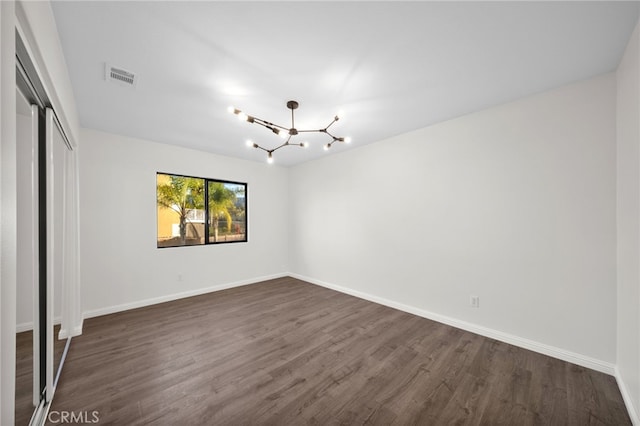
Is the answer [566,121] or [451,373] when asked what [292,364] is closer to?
[451,373]

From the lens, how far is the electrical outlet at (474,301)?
2848mm

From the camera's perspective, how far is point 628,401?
5.71 feet

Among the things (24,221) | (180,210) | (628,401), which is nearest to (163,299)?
(180,210)

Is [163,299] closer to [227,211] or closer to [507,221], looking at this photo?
[227,211]

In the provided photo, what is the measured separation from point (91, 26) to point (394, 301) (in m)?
4.20

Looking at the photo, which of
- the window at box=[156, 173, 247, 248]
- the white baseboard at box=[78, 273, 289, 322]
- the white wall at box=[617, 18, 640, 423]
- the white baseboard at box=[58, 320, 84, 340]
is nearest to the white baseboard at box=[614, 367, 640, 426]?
the white wall at box=[617, 18, 640, 423]

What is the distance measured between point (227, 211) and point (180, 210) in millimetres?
828

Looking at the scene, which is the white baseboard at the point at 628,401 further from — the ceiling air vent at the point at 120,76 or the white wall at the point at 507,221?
the ceiling air vent at the point at 120,76

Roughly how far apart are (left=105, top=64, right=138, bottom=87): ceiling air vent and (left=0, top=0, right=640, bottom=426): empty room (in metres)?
0.02

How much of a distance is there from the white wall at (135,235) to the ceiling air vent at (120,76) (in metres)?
1.72

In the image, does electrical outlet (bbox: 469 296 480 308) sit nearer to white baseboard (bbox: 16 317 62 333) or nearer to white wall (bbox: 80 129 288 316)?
white baseboard (bbox: 16 317 62 333)

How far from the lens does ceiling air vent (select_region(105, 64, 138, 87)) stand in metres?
2.04

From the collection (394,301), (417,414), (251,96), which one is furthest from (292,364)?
(251,96)

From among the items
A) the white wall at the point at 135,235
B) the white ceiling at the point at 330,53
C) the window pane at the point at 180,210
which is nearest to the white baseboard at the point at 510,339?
the white ceiling at the point at 330,53
